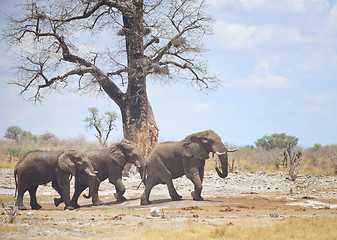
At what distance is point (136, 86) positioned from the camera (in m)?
26.8

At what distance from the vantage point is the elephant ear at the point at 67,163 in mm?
15133

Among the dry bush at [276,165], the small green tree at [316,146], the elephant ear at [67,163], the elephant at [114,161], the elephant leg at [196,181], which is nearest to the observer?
the elephant leg at [196,181]

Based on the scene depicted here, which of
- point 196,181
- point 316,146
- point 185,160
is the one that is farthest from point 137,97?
point 316,146

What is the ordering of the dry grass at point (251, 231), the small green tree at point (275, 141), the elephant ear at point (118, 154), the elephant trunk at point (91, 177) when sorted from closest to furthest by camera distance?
the dry grass at point (251, 231) < the elephant trunk at point (91, 177) < the elephant ear at point (118, 154) < the small green tree at point (275, 141)

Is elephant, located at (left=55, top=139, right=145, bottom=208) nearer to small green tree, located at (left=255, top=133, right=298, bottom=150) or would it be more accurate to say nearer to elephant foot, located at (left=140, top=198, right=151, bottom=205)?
elephant foot, located at (left=140, top=198, right=151, bottom=205)

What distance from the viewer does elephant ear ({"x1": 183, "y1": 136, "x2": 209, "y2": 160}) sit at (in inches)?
598

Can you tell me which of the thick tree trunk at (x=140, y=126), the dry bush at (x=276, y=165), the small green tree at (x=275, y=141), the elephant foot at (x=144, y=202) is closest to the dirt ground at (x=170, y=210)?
the elephant foot at (x=144, y=202)

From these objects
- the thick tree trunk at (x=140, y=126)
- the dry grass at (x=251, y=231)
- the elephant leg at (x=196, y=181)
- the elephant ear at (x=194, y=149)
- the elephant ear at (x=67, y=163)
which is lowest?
the dry grass at (x=251, y=231)

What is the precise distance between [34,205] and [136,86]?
12368mm

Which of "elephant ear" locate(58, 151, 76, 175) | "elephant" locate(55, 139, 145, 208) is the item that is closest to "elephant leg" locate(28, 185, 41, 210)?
"elephant" locate(55, 139, 145, 208)

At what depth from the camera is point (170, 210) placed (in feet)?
44.0

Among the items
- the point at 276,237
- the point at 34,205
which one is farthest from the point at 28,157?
the point at 276,237

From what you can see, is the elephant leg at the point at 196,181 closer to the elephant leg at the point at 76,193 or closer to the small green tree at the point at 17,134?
the elephant leg at the point at 76,193

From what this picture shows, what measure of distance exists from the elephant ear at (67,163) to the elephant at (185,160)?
2525 mm
